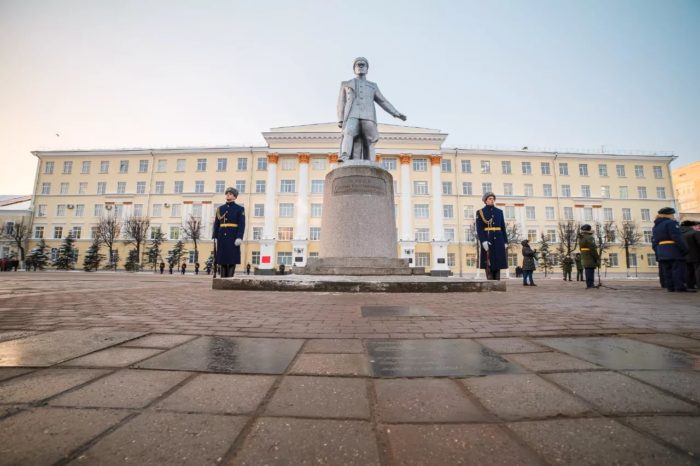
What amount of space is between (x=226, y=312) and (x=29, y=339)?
64.2 inches

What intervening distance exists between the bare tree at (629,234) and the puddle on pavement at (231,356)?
4992 centimetres

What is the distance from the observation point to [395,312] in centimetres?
356

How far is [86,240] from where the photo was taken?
43.7 metres

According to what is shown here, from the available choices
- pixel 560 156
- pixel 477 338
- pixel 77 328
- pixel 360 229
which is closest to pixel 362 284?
pixel 360 229

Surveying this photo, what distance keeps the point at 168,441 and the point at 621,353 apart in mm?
2350

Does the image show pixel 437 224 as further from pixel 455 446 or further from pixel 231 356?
pixel 455 446

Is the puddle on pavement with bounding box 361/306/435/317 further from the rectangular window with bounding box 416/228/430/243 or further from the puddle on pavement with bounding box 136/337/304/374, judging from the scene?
the rectangular window with bounding box 416/228/430/243

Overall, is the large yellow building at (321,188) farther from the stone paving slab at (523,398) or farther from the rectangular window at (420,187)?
the stone paving slab at (523,398)

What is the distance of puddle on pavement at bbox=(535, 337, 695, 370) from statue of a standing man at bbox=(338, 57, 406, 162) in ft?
24.7

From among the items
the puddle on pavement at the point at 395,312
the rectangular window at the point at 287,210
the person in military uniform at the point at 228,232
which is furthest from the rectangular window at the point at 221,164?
the puddle on pavement at the point at 395,312

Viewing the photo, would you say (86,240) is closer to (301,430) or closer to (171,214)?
(171,214)

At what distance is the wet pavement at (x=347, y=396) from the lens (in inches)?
34.5

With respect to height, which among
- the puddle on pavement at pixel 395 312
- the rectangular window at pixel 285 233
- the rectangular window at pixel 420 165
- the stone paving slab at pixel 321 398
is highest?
the rectangular window at pixel 420 165

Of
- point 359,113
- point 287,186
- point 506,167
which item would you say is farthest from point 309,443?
point 506,167
